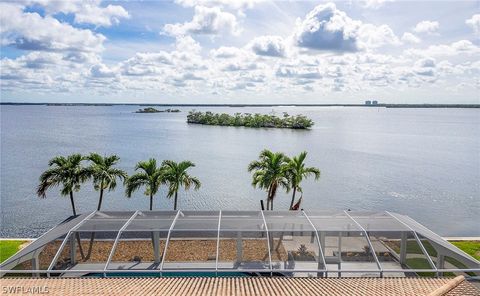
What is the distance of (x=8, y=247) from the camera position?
77.7 feet

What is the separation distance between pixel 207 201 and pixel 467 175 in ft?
150

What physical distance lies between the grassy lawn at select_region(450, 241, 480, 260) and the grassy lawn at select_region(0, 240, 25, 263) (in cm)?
2788

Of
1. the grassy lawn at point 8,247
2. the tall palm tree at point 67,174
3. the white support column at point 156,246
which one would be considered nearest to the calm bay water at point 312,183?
the grassy lawn at point 8,247

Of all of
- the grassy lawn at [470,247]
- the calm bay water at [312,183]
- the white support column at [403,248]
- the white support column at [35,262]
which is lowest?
the calm bay water at [312,183]

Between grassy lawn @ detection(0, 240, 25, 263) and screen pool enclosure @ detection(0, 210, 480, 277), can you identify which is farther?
grassy lawn @ detection(0, 240, 25, 263)

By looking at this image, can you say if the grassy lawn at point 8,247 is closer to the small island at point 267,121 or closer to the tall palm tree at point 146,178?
the tall palm tree at point 146,178

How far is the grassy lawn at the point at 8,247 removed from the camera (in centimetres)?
2219

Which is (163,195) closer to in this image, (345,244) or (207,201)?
(207,201)

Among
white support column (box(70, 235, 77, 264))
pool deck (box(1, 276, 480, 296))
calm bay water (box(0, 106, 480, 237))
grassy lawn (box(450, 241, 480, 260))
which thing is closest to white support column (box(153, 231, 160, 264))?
pool deck (box(1, 276, 480, 296))

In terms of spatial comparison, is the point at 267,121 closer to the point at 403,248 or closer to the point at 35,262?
the point at 403,248

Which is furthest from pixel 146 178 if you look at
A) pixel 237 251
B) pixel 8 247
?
pixel 237 251

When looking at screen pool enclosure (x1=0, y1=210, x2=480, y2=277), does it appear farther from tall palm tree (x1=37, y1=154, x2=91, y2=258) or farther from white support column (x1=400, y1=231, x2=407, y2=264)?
tall palm tree (x1=37, y1=154, x2=91, y2=258)

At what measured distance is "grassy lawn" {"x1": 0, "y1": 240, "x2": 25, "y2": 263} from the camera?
22188 millimetres

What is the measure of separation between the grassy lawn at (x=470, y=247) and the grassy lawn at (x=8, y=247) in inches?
1098
